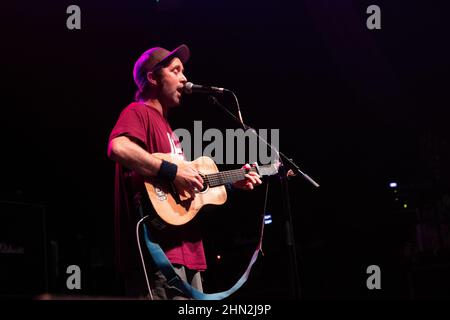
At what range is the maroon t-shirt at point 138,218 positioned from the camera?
251 centimetres

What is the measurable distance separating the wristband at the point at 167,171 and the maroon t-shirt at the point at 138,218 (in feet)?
0.38

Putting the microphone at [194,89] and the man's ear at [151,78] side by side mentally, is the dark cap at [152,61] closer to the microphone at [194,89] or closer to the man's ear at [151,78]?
the man's ear at [151,78]

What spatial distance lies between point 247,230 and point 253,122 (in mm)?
1368

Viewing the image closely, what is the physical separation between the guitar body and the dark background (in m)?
2.37

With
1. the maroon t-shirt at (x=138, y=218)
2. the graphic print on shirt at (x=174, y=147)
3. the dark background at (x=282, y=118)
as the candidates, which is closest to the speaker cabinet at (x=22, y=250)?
the maroon t-shirt at (x=138, y=218)

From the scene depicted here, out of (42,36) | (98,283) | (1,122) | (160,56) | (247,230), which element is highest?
(42,36)

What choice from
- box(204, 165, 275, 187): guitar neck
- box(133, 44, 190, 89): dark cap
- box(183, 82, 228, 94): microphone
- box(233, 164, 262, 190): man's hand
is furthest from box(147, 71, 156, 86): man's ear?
box(233, 164, 262, 190): man's hand

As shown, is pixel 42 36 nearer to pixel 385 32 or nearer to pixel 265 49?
pixel 265 49

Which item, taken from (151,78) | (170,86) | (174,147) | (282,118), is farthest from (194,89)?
(282,118)

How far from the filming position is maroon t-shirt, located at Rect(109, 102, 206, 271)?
2506mm

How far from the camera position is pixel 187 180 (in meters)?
2.57

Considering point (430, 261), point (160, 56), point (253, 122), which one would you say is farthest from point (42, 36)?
point (430, 261)

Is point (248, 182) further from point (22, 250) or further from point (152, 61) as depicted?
point (22, 250)
